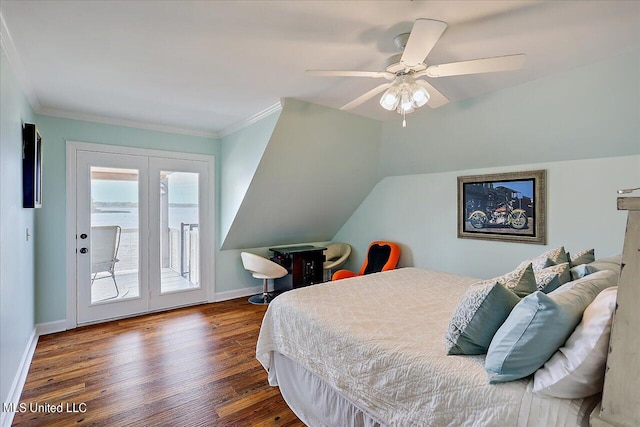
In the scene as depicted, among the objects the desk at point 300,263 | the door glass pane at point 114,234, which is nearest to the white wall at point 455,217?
the desk at point 300,263

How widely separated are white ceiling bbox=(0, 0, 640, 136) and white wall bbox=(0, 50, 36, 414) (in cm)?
30

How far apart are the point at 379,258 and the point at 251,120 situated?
2.50 m

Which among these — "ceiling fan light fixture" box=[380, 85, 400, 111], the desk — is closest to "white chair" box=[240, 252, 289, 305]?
the desk

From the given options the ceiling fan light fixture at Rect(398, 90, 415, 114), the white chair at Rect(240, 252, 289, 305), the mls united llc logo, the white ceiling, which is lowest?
the mls united llc logo

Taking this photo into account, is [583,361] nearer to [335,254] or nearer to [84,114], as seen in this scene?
[335,254]

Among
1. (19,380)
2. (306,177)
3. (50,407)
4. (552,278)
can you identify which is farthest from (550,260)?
(19,380)

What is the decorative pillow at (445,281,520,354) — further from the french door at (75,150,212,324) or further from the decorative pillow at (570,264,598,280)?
the french door at (75,150,212,324)

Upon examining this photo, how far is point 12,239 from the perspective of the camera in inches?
84.0

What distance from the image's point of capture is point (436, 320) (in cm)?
192

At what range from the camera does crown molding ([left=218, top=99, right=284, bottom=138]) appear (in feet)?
10.4

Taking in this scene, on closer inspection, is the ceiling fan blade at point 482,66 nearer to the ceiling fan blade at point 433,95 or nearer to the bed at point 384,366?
the ceiling fan blade at point 433,95

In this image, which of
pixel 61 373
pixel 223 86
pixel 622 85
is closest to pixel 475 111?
pixel 622 85

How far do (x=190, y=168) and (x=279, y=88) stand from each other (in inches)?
81.3

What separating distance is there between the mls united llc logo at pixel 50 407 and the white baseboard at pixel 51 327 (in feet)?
4.68
